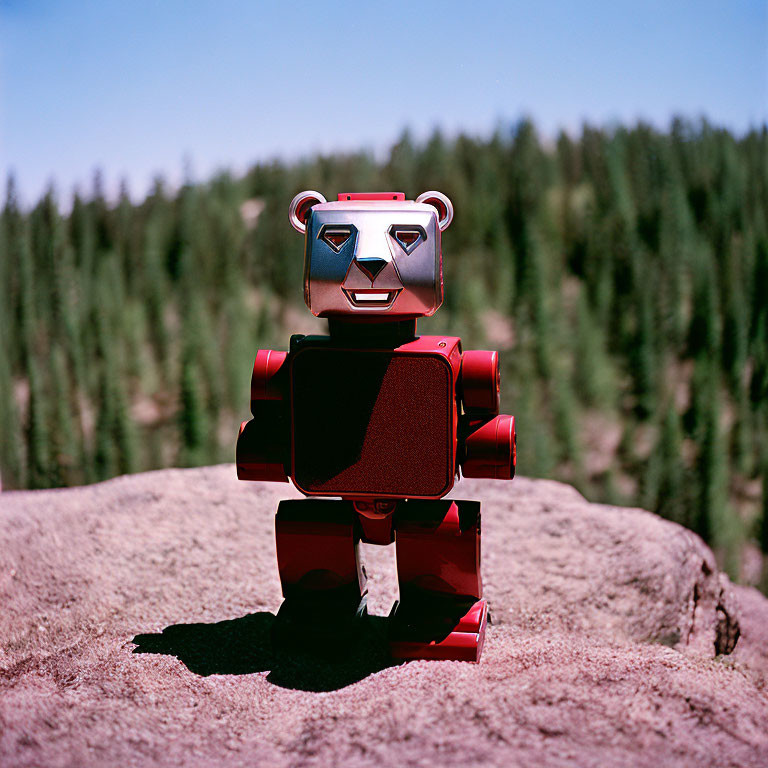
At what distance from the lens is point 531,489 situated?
3.39 metres

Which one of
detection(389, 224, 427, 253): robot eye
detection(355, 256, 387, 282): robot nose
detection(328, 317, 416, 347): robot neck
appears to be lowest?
detection(328, 317, 416, 347): robot neck

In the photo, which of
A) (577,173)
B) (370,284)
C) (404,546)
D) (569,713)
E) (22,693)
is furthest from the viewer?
(577,173)

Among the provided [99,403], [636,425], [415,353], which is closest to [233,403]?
[99,403]

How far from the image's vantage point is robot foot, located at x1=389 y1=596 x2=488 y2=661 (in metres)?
1.89

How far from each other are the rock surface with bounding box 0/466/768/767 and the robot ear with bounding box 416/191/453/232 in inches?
43.5

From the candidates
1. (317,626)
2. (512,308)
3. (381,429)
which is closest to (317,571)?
(317,626)

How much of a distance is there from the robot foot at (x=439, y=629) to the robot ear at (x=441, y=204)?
990 millimetres

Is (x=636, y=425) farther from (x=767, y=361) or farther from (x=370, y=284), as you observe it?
(x=370, y=284)

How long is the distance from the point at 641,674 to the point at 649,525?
1322 mm

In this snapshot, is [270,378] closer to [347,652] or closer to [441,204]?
[441,204]

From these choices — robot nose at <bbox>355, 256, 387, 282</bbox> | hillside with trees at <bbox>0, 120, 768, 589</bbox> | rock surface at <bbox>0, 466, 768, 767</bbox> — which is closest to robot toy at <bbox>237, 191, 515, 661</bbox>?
robot nose at <bbox>355, 256, 387, 282</bbox>

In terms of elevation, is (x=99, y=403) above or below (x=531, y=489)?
above

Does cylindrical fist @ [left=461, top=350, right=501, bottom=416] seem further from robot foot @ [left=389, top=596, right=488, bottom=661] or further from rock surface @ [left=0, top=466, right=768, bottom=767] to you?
rock surface @ [left=0, top=466, right=768, bottom=767]

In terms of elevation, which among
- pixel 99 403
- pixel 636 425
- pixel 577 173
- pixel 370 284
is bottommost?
pixel 636 425
